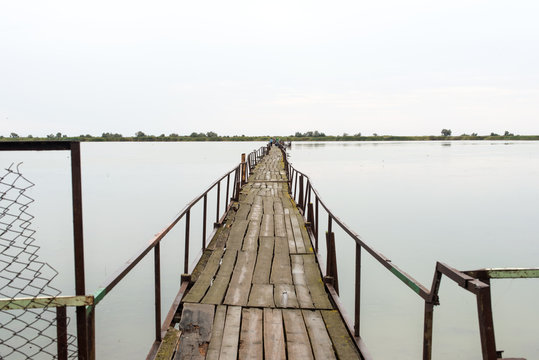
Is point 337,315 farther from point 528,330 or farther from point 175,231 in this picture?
point 175,231

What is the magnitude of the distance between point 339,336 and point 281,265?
2143 mm

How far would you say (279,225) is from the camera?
8.30 m

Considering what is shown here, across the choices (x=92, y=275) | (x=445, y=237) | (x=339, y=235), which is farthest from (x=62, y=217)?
(x=445, y=237)

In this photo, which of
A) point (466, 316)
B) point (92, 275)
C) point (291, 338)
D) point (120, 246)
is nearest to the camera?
point (291, 338)

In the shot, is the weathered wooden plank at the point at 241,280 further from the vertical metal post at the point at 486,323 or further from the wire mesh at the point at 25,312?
the vertical metal post at the point at 486,323

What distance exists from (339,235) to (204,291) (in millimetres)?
11036

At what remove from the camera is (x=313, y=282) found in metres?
5.17

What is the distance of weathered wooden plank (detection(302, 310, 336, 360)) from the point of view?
3.40 m

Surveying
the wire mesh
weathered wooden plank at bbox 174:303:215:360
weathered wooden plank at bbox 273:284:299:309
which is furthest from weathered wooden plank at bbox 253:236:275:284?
the wire mesh

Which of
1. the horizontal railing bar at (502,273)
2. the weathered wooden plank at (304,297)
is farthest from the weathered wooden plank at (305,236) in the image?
the horizontal railing bar at (502,273)

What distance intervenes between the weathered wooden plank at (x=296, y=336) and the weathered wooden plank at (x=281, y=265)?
0.96 meters

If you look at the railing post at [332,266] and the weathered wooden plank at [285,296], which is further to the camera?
the railing post at [332,266]

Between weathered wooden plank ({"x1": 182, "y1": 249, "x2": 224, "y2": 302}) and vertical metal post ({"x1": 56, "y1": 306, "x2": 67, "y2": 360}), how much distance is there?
2.30m

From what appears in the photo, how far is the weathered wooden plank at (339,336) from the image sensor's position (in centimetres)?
343
